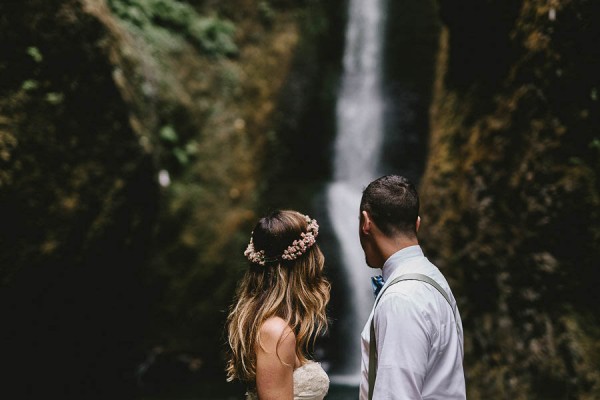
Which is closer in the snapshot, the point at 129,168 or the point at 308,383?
the point at 308,383

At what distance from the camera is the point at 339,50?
45.3 ft

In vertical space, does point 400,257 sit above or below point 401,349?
above

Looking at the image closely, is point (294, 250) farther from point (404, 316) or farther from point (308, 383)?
point (404, 316)

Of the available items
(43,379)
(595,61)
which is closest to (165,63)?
(43,379)

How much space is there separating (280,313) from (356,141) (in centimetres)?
1024

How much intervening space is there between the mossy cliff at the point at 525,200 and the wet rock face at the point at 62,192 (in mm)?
4567

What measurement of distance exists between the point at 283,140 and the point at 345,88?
2232 mm

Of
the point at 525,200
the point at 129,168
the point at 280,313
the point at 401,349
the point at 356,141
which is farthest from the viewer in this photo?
the point at 356,141

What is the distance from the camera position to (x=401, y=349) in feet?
7.18

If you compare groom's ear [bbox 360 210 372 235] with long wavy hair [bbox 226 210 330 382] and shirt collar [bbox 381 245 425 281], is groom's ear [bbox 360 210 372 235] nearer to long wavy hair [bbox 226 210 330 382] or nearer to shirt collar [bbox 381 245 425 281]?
shirt collar [bbox 381 245 425 281]

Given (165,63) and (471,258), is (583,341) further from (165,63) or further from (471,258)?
(165,63)

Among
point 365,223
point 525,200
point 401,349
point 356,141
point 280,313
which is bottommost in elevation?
point 401,349

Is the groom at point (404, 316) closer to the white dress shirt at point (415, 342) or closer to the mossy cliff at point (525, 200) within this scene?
the white dress shirt at point (415, 342)

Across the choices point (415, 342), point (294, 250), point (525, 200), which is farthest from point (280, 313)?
point (525, 200)
